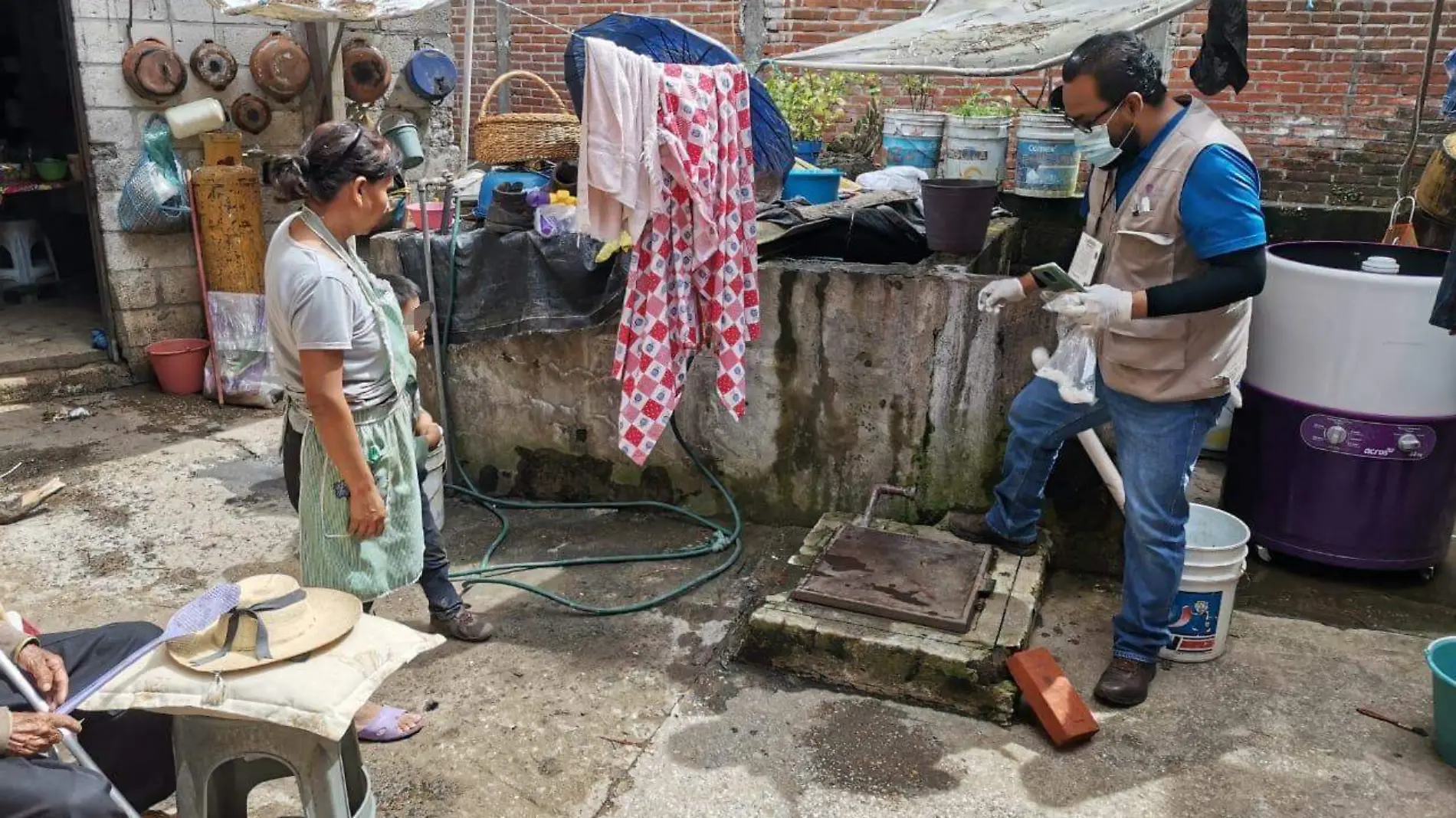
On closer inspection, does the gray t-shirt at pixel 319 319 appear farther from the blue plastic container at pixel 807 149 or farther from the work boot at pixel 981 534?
the blue plastic container at pixel 807 149

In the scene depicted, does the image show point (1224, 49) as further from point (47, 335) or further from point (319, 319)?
point (47, 335)

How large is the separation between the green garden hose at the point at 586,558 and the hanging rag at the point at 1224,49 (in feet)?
8.05

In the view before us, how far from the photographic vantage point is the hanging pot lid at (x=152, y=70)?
6.11m

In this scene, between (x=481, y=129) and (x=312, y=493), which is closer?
(x=312, y=493)

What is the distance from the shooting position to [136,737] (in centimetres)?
244

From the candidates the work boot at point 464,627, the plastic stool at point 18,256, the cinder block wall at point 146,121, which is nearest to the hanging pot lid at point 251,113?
Answer: the cinder block wall at point 146,121

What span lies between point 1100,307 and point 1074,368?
60 centimetres

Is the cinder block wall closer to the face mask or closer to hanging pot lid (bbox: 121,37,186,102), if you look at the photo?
hanging pot lid (bbox: 121,37,186,102)

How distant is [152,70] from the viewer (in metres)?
6.15

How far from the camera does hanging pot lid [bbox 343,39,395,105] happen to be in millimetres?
6707

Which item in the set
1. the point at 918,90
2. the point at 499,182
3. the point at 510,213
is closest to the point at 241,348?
the point at 499,182

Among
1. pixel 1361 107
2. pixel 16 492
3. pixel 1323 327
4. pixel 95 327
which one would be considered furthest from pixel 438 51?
pixel 1361 107

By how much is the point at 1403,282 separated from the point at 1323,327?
0.93 feet

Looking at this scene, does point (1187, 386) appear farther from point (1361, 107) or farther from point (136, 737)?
point (1361, 107)
